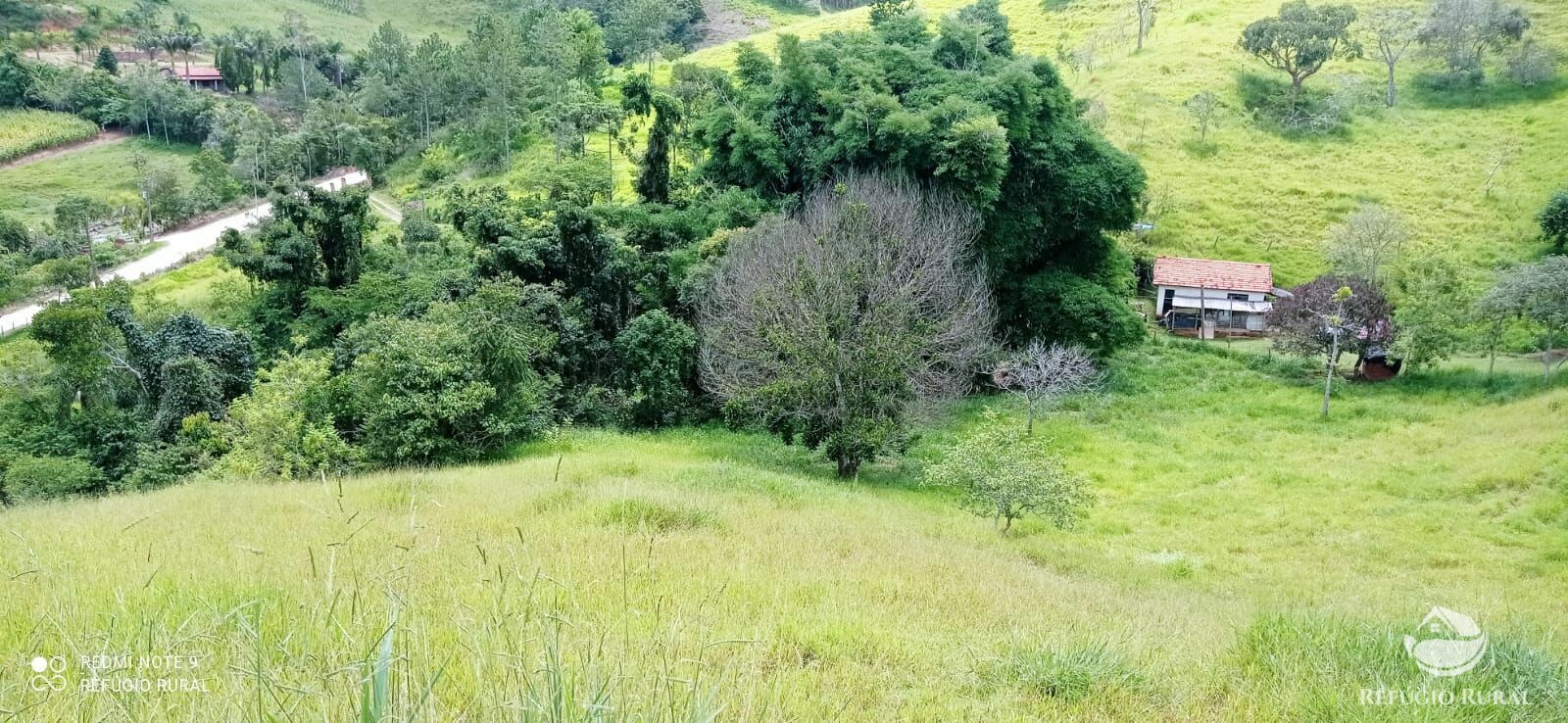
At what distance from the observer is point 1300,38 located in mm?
48688

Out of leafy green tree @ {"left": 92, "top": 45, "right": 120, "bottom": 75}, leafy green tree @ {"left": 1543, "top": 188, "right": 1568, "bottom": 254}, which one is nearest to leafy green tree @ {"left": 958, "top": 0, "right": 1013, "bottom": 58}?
leafy green tree @ {"left": 1543, "top": 188, "right": 1568, "bottom": 254}

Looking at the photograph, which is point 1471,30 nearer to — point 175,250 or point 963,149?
point 963,149

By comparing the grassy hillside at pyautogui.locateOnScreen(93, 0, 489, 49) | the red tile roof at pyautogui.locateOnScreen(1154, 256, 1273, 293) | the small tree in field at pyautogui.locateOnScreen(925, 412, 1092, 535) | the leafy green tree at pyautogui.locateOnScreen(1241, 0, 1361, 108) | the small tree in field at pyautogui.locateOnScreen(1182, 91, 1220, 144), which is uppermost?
the grassy hillside at pyautogui.locateOnScreen(93, 0, 489, 49)

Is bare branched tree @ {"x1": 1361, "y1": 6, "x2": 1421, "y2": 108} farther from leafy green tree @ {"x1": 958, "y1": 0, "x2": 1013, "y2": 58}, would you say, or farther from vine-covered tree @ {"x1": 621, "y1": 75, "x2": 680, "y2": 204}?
vine-covered tree @ {"x1": 621, "y1": 75, "x2": 680, "y2": 204}

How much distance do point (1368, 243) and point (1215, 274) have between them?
6.06 metres

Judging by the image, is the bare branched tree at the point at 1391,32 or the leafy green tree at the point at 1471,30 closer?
the leafy green tree at the point at 1471,30

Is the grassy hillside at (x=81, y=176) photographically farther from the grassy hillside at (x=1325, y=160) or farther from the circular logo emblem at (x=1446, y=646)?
the circular logo emblem at (x=1446, y=646)

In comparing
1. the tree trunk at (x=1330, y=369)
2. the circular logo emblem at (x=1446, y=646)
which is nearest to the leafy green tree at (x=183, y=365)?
the circular logo emblem at (x=1446, y=646)

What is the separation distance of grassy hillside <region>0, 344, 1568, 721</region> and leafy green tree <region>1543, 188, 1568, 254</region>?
21483 millimetres

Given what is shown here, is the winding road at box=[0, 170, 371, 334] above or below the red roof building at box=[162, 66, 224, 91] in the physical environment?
below

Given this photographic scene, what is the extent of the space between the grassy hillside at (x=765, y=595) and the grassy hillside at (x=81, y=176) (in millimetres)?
55233

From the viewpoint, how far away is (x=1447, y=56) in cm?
4988

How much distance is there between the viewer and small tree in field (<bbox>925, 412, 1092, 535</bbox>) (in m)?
15.3

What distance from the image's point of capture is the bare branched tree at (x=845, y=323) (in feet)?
64.3
